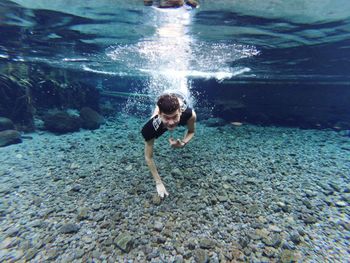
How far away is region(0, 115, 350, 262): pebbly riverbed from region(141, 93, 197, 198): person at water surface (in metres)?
1.04

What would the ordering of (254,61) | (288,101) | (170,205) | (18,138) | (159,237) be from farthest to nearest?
1. (288,101)
2. (254,61)
3. (18,138)
4. (170,205)
5. (159,237)

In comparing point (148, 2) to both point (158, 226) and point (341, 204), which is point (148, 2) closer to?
point (158, 226)

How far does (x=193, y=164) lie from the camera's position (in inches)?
264

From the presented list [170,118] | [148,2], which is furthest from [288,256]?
[148,2]

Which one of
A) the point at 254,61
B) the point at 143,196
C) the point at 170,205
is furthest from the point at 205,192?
the point at 254,61

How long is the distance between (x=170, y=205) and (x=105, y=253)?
1729 millimetres

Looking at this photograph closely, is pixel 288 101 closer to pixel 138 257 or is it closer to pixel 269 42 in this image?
pixel 269 42

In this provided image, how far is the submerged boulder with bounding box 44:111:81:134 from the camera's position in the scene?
36.0 feet

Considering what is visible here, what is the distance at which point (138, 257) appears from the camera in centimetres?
349

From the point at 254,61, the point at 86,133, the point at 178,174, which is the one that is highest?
the point at 254,61

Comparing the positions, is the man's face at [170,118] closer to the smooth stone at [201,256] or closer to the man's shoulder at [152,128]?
the man's shoulder at [152,128]

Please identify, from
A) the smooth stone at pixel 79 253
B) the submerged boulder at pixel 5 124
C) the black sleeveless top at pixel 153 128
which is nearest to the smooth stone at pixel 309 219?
the black sleeveless top at pixel 153 128

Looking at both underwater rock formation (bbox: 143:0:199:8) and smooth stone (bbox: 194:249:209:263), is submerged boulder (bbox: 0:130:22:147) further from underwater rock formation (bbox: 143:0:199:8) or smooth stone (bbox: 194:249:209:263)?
smooth stone (bbox: 194:249:209:263)

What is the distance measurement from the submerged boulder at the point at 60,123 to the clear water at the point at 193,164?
2.47 feet
